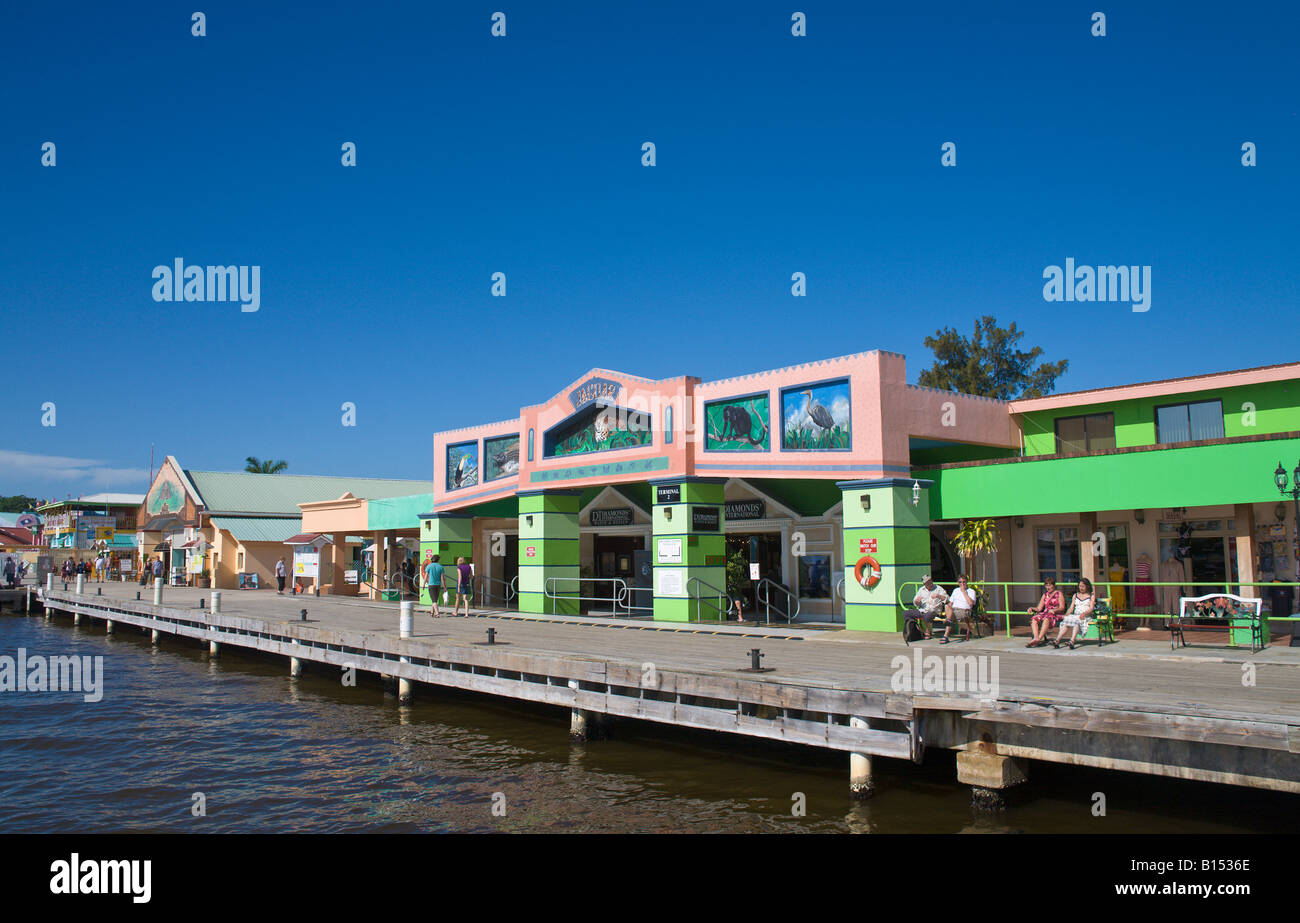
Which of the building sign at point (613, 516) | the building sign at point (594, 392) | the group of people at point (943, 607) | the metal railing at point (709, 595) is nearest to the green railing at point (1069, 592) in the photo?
the group of people at point (943, 607)

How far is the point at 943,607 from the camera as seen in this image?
16.6 meters

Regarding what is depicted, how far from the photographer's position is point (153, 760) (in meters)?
14.1

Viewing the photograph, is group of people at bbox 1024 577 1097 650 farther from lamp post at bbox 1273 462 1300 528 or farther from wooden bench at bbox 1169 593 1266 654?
lamp post at bbox 1273 462 1300 528

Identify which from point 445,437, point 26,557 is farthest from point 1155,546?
point 26,557

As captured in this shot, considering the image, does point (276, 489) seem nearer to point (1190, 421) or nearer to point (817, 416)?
point (817, 416)

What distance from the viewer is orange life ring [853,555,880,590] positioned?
1846cm

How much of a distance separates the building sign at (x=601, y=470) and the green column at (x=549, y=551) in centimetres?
49

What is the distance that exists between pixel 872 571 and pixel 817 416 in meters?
3.47

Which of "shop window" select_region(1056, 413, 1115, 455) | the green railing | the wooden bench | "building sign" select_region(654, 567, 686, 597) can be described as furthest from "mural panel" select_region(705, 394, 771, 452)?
the wooden bench

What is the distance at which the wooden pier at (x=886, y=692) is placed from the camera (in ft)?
28.2

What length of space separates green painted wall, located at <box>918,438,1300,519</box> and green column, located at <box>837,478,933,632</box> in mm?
849

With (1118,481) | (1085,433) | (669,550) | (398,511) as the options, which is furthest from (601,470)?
(398,511)

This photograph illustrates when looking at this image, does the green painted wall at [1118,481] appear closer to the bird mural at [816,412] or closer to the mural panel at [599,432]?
the bird mural at [816,412]
